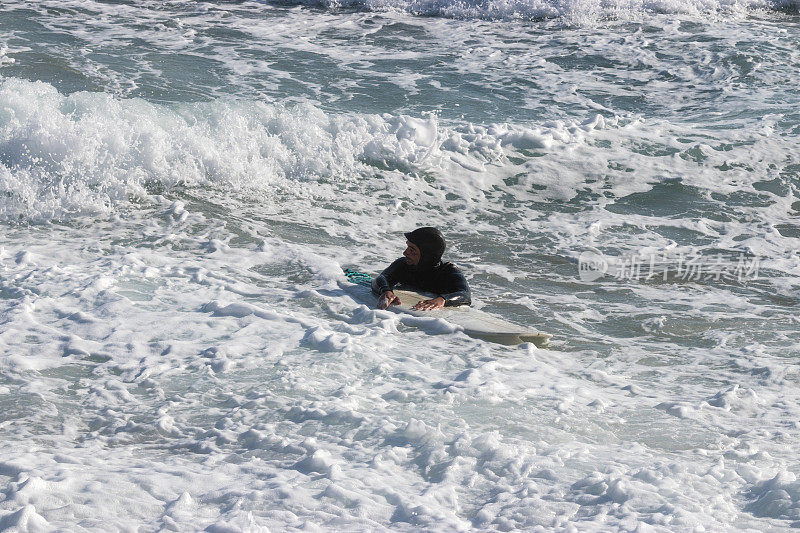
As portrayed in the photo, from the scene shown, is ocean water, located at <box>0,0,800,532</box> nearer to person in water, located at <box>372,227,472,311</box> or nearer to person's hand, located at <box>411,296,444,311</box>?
person's hand, located at <box>411,296,444,311</box>

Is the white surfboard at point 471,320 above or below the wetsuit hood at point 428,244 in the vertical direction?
below

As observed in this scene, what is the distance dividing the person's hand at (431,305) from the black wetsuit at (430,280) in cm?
10

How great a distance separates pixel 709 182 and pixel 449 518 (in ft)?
28.7

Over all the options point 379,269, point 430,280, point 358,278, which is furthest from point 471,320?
point 379,269

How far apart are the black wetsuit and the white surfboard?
8 cm

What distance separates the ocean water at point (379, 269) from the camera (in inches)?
173

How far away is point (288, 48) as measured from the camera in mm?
16297

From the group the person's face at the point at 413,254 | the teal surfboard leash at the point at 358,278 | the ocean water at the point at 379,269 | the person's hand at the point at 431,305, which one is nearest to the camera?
the ocean water at the point at 379,269

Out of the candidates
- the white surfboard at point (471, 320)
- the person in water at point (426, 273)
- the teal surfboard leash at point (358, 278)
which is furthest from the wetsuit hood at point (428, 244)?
the teal surfboard leash at point (358, 278)

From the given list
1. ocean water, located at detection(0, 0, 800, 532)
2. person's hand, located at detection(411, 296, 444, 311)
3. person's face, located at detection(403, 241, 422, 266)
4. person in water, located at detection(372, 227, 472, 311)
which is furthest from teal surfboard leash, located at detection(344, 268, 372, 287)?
person's hand, located at detection(411, 296, 444, 311)

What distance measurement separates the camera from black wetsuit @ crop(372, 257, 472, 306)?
23.4ft

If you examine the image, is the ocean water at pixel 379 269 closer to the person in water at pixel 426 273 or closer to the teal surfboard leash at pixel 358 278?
the teal surfboard leash at pixel 358 278

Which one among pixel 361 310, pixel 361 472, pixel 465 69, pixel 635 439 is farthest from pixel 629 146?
pixel 361 472

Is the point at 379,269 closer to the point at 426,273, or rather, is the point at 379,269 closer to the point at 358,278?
the point at 358,278
